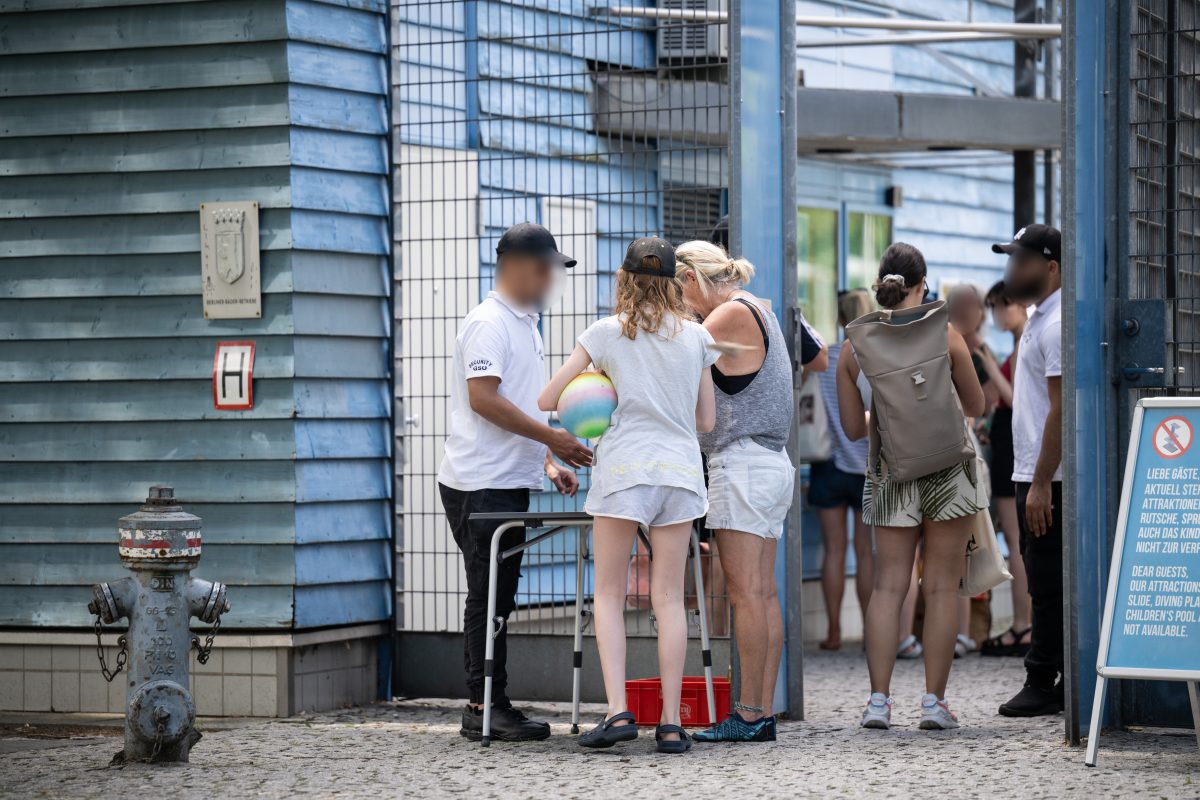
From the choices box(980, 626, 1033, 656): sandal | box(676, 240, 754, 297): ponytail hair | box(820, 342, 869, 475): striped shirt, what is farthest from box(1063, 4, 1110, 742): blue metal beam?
box(820, 342, 869, 475): striped shirt

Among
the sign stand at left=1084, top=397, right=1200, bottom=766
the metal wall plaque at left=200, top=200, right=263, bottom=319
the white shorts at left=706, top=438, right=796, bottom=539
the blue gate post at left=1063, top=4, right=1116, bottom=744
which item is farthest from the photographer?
the metal wall plaque at left=200, top=200, right=263, bottom=319

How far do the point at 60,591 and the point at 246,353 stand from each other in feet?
4.71

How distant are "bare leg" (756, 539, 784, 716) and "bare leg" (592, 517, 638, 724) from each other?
525mm

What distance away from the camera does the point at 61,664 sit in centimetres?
790

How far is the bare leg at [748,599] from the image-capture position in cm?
661

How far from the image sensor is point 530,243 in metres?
6.74

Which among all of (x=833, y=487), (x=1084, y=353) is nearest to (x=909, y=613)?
(x=833, y=487)

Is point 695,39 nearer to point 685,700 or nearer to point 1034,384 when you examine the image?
point 1034,384

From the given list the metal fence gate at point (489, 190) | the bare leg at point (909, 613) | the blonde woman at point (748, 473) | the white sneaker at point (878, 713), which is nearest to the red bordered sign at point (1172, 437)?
the blonde woman at point (748, 473)

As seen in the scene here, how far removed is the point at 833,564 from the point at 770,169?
152 inches

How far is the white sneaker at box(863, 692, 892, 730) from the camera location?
7.05 m

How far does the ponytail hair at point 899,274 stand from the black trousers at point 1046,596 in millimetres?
1057

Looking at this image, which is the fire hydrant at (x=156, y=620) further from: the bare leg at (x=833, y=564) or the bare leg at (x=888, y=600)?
the bare leg at (x=833, y=564)

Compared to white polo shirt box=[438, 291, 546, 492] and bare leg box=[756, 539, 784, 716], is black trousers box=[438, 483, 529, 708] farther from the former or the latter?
bare leg box=[756, 539, 784, 716]
